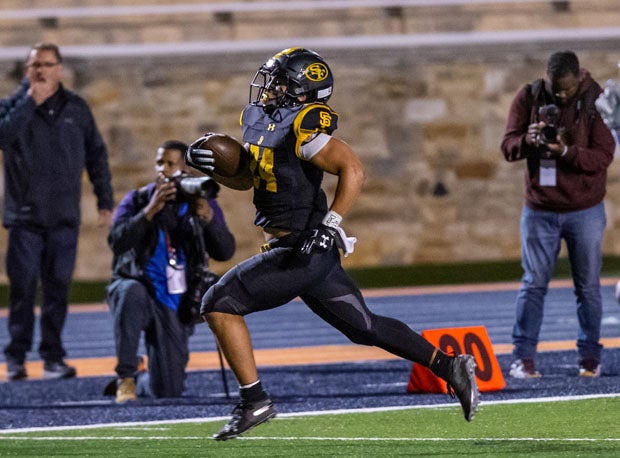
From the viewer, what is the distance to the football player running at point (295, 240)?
20.7 ft

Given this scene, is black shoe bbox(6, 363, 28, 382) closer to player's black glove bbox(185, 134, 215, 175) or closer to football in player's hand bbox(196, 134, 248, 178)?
player's black glove bbox(185, 134, 215, 175)

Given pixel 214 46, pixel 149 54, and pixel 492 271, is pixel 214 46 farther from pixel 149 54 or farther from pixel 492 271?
pixel 492 271

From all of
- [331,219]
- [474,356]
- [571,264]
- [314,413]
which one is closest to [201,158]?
[331,219]

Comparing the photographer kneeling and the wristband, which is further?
the photographer kneeling

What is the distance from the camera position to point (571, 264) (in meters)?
8.70

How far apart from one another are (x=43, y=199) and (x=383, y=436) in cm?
382

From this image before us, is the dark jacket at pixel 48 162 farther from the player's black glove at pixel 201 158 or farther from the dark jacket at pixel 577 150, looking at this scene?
the player's black glove at pixel 201 158

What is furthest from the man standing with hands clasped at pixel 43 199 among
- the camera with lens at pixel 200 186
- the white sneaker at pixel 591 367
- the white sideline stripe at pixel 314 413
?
the white sneaker at pixel 591 367

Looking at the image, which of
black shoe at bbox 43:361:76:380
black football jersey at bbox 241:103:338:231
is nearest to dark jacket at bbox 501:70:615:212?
black football jersey at bbox 241:103:338:231

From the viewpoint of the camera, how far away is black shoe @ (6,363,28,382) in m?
9.90

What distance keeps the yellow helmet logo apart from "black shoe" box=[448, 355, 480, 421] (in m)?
1.30

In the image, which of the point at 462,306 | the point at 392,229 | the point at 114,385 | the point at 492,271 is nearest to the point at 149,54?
the point at 392,229

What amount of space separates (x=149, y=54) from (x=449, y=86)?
363 centimetres

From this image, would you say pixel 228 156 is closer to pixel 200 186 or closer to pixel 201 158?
pixel 201 158
